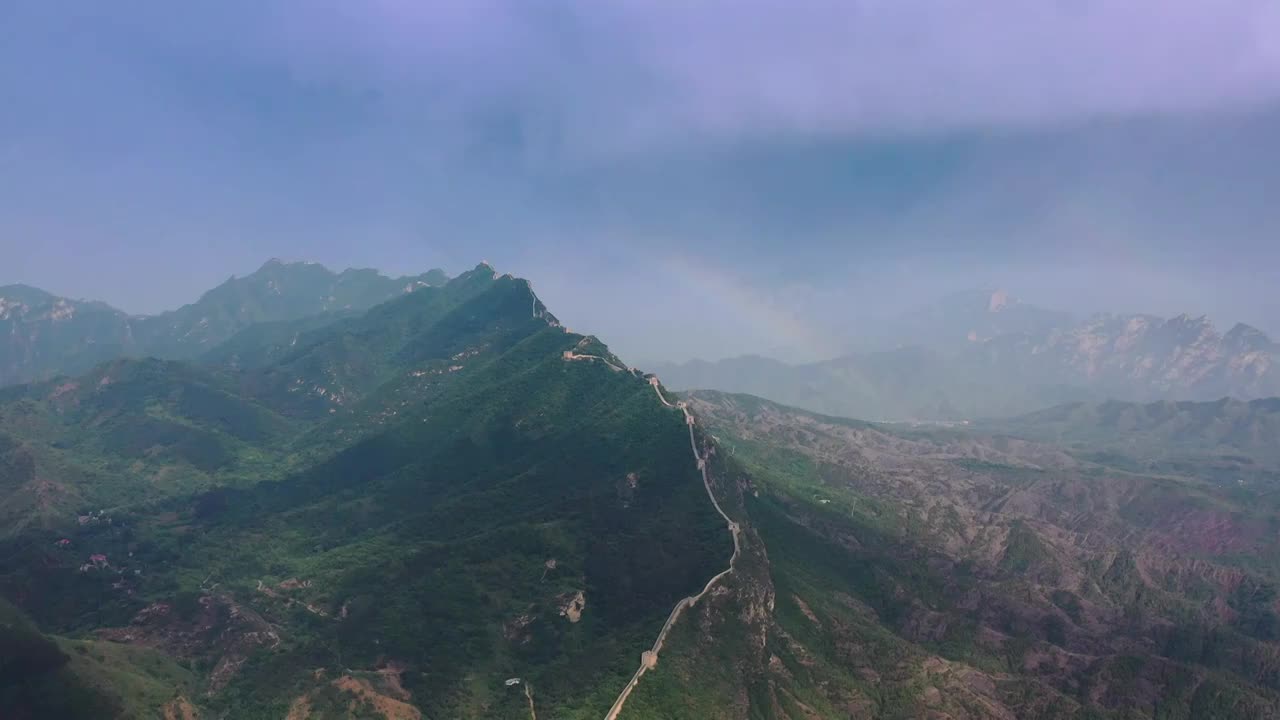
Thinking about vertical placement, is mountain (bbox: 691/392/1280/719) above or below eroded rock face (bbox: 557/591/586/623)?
below

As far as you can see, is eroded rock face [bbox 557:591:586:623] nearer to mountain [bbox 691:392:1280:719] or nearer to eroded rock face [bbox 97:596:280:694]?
mountain [bbox 691:392:1280:719]

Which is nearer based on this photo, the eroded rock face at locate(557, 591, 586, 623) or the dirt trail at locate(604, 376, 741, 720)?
the dirt trail at locate(604, 376, 741, 720)

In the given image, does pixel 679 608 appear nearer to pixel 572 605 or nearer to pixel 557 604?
pixel 572 605

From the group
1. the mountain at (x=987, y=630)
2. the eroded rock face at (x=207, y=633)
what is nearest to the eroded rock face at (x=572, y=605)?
the mountain at (x=987, y=630)

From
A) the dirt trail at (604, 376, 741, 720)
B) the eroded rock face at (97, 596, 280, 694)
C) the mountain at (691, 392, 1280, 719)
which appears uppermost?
the eroded rock face at (97, 596, 280, 694)

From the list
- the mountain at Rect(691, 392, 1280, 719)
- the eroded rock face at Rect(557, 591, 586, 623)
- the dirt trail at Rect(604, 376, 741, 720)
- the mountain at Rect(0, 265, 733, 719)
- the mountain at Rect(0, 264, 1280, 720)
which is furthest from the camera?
the eroded rock face at Rect(557, 591, 586, 623)

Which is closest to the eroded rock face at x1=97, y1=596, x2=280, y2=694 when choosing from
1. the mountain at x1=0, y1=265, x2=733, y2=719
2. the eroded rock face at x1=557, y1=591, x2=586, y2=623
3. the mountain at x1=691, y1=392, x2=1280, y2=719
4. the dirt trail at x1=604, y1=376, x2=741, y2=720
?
the mountain at x1=0, y1=265, x2=733, y2=719

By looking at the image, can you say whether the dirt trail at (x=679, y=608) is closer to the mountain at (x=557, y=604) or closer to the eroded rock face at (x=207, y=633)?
the mountain at (x=557, y=604)

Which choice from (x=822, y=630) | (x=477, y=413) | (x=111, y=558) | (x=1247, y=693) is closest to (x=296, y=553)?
(x=111, y=558)

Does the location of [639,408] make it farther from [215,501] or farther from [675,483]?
[215,501]

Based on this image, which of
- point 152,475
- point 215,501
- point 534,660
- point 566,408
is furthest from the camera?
point 152,475

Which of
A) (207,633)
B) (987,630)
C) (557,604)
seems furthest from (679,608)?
(207,633)
